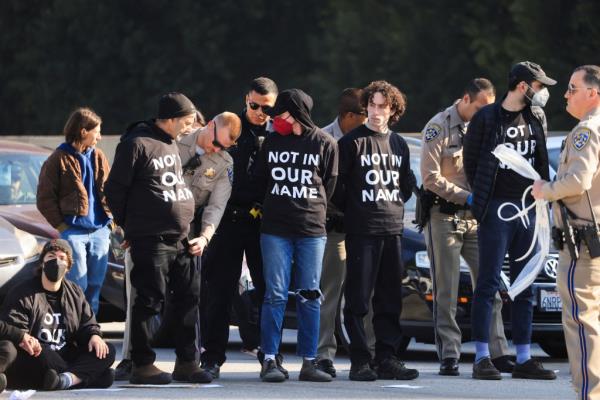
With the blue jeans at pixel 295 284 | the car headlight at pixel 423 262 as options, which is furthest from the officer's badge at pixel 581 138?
the car headlight at pixel 423 262

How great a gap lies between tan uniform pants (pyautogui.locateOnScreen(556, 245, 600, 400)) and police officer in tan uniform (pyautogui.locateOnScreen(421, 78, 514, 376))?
2466mm

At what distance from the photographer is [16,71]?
47000 millimetres

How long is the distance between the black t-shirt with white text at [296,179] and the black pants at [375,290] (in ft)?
1.05

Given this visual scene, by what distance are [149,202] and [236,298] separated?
2.68 meters

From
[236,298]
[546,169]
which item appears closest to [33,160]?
[236,298]

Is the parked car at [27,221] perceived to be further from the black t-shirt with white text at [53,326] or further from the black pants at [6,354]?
the black pants at [6,354]

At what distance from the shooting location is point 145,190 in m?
9.77

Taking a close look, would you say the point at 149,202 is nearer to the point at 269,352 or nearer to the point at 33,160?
the point at 269,352

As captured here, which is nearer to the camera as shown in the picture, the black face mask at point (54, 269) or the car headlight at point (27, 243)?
the black face mask at point (54, 269)

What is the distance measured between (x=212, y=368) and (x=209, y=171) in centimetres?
128

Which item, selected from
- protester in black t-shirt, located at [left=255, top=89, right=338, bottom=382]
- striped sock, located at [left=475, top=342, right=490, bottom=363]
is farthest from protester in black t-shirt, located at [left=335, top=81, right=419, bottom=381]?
striped sock, located at [left=475, top=342, right=490, bottom=363]

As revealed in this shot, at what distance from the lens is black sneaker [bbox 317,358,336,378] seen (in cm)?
1064

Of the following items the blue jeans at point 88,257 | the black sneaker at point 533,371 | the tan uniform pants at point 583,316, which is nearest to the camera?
the tan uniform pants at point 583,316

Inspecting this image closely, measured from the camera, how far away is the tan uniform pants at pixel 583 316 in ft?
27.5
